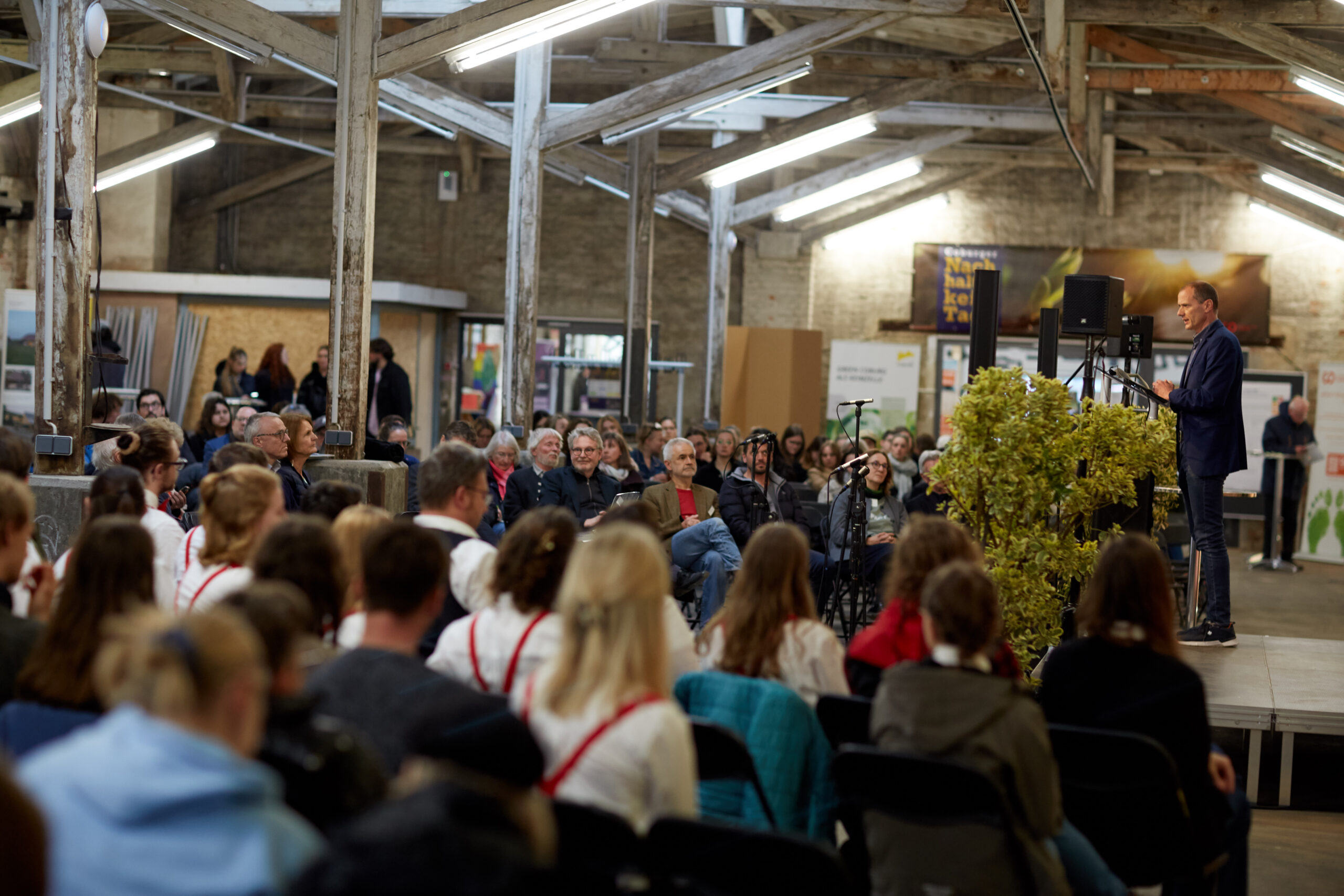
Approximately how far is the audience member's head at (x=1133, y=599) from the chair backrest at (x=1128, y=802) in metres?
0.24

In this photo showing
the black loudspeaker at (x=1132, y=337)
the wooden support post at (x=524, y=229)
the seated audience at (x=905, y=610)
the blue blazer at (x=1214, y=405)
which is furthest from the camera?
the wooden support post at (x=524, y=229)

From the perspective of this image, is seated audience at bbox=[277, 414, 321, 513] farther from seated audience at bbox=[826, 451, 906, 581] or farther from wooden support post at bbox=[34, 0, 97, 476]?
seated audience at bbox=[826, 451, 906, 581]

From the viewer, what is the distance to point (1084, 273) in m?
17.4

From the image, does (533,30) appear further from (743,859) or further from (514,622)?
(743,859)

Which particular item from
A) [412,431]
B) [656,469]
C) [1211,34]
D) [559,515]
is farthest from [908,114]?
[559,515]

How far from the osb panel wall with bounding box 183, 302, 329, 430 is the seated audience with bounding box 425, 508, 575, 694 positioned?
13300mm

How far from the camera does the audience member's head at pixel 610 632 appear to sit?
86.3 inches

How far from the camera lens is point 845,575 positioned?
8.06m

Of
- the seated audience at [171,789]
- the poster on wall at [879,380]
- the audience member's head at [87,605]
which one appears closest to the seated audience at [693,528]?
the audience member's head at [87,605]

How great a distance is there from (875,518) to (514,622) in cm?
580

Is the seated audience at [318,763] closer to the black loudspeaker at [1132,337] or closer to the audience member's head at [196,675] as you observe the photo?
the audience member's head at [196,675]

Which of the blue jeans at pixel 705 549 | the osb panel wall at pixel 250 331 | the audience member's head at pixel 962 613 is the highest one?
the osb panel wall at pixel 250 331

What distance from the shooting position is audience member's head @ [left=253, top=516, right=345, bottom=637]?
274cm

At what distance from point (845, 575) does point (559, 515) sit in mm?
5216
